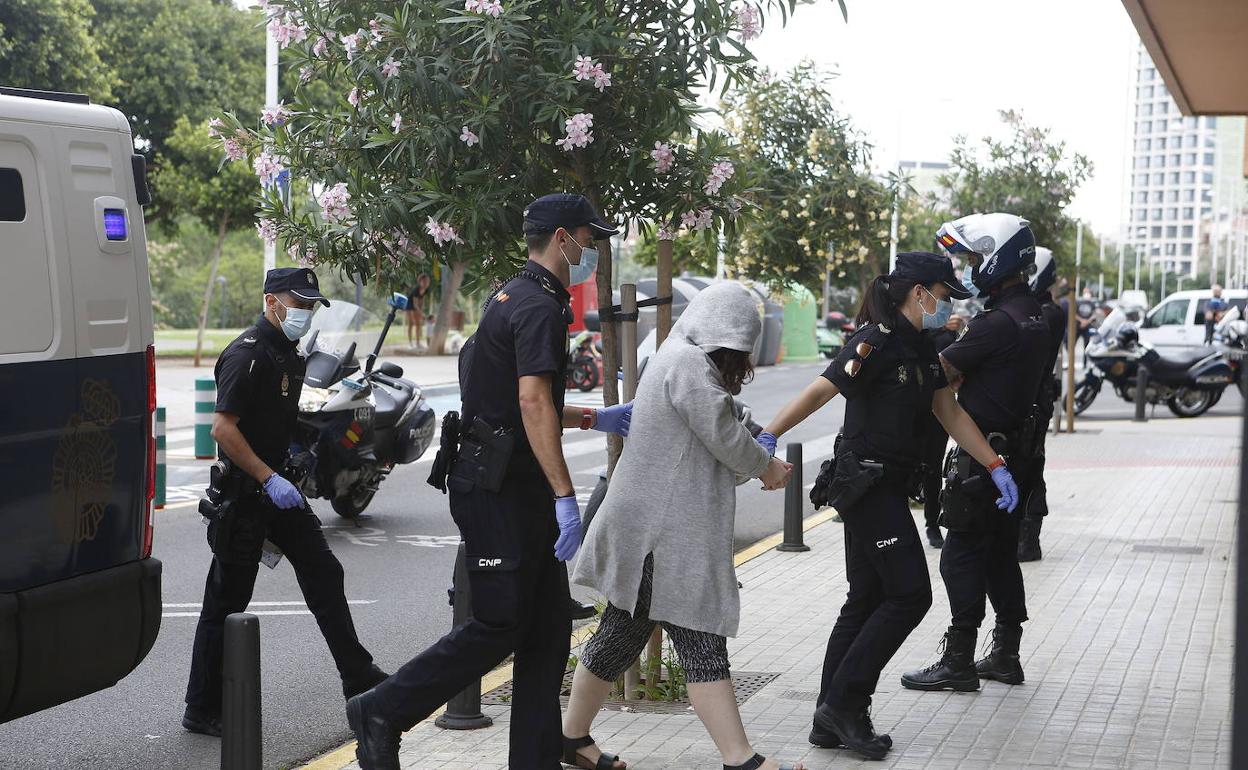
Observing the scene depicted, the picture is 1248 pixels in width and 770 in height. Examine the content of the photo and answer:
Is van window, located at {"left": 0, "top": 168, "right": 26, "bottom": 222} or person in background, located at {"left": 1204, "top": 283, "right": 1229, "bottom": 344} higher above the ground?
van window, located at {"left": 0, "top": 168, "right": 26, "bottom": 222}

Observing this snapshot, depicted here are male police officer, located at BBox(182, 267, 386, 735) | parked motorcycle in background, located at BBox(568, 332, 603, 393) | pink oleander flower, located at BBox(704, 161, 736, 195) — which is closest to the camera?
male police officer, located at BBox(182, 267, 386, 735)

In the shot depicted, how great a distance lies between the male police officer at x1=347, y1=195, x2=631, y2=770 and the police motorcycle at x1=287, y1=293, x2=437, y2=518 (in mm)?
5208

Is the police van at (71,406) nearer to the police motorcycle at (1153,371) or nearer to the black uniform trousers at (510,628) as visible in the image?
the black uniform trousers at (510,628)

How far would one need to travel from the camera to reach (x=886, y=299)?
5.50 m

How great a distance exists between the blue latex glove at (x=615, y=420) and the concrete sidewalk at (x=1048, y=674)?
1191 millimetres

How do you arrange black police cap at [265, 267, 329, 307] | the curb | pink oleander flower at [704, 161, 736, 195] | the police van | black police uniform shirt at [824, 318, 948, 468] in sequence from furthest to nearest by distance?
black police cap at [265, 267, 329, 307] < pink oleander flower at [704, 161, 736, 195] < the curb < black police uniform shirt at [824, 318, 948, 468] < the police van

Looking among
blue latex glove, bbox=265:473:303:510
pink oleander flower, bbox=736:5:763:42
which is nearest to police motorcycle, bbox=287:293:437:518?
blue latex glove, bbox=265:473:303:510

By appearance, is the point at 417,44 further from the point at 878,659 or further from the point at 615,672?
the point at 878,659

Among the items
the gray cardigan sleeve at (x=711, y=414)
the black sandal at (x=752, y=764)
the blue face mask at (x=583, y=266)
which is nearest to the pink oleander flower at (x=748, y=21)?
the blue face mask at (x=583, y=266)

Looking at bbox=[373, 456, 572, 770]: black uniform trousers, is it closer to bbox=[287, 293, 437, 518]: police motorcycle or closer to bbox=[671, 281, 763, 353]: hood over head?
bbox=[671, 281, 763, 353]: hood over head

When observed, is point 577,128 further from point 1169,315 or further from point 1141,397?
point 1169,315

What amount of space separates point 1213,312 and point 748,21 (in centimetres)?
2757

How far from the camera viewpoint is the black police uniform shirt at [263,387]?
5.68m

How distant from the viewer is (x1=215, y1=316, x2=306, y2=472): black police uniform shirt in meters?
5.68
